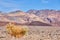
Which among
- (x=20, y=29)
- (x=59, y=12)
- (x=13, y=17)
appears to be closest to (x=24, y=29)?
(x=20, y=29)

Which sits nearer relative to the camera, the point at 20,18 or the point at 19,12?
the point at 20,18

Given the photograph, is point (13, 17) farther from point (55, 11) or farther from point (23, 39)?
point (23, 39)

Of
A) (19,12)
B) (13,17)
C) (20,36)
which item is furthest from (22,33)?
(19,12)

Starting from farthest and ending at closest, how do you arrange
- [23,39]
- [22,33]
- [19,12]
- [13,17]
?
[19,12] < [13,17] < [22,33] < [23,39]

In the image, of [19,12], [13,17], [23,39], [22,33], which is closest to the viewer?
[23,39]

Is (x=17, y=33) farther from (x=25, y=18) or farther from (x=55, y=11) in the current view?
(x=55, y=11)

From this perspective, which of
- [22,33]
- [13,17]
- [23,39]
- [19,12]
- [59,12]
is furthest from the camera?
[59,12]

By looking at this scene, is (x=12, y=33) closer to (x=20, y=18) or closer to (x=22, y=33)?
(x=22, y=33)

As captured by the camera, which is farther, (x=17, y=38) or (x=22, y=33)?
(x=22, y=33)

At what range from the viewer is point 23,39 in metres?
19.7

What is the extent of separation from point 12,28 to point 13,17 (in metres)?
110

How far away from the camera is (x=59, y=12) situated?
577ft

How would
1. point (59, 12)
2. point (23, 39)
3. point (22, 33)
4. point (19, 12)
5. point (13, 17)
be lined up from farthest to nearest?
point (59, 12) < point (19, 12) < point (13, 17) < point (22, 33) < point (23, 39)

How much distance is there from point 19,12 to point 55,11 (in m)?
42.4
